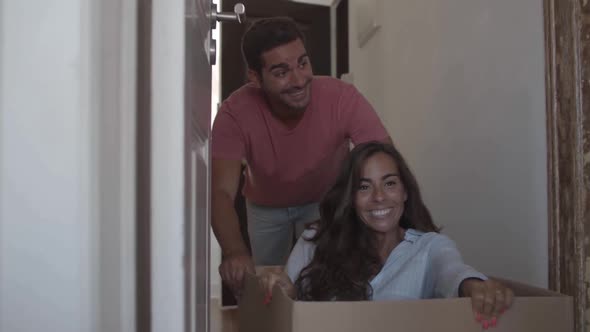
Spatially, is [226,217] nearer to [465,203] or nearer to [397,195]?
[397,195]

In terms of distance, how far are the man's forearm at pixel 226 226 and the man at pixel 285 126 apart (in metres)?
0.02

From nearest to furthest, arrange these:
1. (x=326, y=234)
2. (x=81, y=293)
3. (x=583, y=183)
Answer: (x=81, y=293) < (x=583, y=183) < (x=326, y=234)

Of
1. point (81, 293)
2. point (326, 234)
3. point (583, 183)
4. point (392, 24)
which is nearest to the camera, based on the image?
point (81, 293)

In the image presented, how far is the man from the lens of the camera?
5.31 ft

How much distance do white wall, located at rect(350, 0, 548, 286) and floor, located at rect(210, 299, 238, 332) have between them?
1134 mm

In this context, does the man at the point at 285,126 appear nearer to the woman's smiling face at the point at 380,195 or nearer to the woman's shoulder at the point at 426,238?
the woman's smiling face at the point at 380,195

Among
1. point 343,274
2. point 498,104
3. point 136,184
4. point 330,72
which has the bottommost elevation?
point 343,274

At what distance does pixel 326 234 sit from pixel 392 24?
1414mm

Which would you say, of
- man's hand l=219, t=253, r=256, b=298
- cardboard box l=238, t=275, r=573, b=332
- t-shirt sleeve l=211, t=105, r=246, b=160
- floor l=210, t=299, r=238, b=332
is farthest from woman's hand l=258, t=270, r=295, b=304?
floor l=210, t=299, r=238, b=332

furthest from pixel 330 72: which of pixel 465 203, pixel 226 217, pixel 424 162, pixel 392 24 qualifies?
pixel 226 217

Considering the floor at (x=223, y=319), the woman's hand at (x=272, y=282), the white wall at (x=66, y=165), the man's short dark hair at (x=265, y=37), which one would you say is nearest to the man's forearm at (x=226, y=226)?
the woman's hand at (x=272, y=282)

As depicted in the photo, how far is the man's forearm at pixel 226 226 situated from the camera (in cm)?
141

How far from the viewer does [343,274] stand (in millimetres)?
1319

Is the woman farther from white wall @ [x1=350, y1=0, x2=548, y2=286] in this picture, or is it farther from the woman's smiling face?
white wall @ [x1=350, y1=0, x2=548, y2=286]
